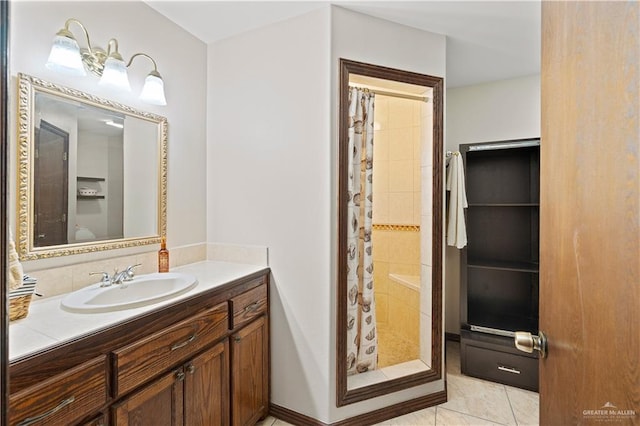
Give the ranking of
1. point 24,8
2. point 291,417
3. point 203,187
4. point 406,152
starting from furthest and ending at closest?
point 406,152 → point 203,187 → point 291,417 → point 24,8

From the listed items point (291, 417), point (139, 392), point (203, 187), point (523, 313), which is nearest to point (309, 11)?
point (203, 187)

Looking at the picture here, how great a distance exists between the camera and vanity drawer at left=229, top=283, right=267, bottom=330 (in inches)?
64.9

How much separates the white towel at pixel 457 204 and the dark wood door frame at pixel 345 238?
0.49 meters

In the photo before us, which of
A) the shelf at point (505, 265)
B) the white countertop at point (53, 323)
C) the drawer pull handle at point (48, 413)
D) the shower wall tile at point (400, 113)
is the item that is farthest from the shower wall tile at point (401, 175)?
the drawer pull handle at point (48, 413)

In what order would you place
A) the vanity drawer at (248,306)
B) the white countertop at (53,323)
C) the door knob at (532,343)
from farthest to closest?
the vanity drawer at (248,306) → the white countertop at (53,323) → the door knob at (532,343)

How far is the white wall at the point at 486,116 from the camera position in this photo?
8.88 feet

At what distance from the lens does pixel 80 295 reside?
1.32m

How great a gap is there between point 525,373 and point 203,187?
2.66 m

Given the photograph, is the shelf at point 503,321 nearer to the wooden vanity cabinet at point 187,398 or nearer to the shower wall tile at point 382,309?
the shower wall tile at point 382,309

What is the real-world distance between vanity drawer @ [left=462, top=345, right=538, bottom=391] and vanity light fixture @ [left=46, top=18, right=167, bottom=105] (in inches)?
111

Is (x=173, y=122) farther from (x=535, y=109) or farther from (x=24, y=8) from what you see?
(x=535, y=109)

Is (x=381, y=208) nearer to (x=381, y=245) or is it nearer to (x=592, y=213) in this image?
(x=381, y=245)

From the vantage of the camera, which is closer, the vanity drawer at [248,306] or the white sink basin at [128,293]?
the white sink basin at [128,293]

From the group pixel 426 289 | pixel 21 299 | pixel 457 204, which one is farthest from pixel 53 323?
pixel 457 204
